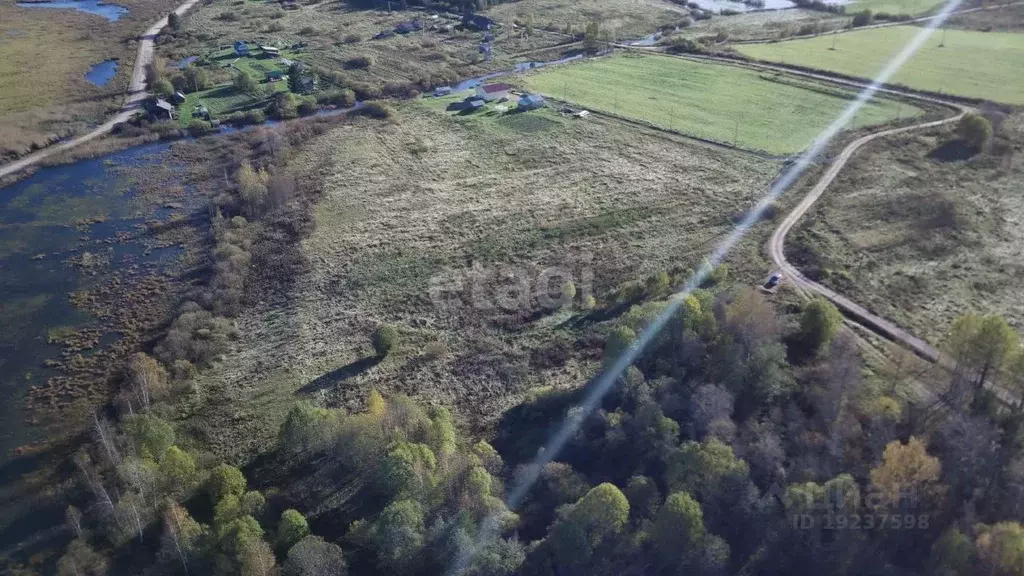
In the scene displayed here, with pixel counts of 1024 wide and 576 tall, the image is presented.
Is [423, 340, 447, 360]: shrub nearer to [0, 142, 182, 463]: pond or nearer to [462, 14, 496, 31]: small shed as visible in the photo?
[0, 142, 182, 463]: pond

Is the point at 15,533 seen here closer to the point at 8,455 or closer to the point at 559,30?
the point at 8,455

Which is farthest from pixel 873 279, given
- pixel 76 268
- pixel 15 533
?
pixel 76 268

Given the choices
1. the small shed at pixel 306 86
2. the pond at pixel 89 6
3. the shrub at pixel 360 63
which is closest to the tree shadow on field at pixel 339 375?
the small shed at pixel 306 86

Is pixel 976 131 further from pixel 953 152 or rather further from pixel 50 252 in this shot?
pixel 50 252

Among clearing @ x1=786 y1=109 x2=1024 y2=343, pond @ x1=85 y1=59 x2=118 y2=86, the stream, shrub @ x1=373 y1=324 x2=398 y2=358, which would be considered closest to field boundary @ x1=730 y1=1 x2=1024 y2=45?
clearing @ x1=786 y1=109 x2=1024 y2=343

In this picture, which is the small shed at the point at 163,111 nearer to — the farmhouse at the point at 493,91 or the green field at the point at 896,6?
the farmhouse at the point at 493,91

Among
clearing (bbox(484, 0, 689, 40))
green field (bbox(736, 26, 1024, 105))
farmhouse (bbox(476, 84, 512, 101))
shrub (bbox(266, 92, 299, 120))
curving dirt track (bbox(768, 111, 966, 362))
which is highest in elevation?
clearing (bbox(484, 0, 689, 40))
